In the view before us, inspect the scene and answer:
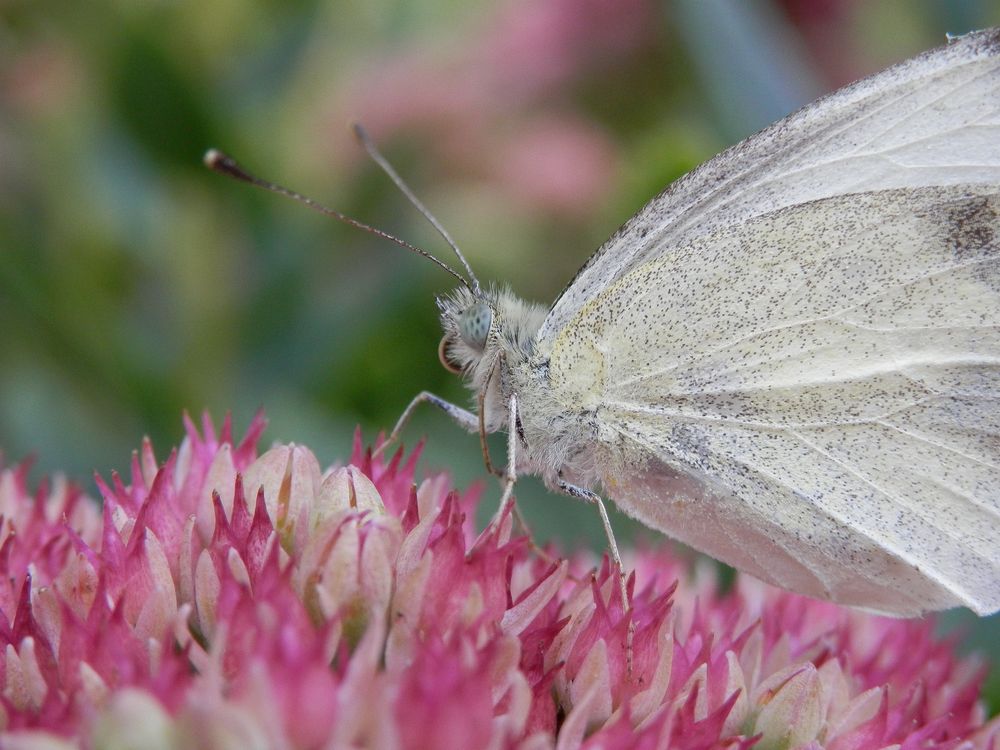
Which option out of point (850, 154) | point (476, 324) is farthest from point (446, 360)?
point (850, 154)

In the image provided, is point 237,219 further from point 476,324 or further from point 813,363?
point 813,363

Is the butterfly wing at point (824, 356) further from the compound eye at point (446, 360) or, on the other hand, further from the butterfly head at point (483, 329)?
the compound eye at point (446, 360)

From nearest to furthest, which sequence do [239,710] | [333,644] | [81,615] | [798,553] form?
[239,710], [333,644], [81,615], [798,553]

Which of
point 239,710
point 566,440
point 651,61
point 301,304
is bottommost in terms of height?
point 239,710

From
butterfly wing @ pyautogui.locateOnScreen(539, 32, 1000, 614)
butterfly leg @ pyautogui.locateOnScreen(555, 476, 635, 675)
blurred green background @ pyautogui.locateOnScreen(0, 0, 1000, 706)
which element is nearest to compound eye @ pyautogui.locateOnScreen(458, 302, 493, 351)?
butterfly wing @ pyautogui.locateOnScreen(539, 32, 1000, 614)

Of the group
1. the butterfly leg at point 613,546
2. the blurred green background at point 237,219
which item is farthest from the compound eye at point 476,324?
the blurred green background at point 237,219

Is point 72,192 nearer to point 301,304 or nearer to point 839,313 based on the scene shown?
point 301,304

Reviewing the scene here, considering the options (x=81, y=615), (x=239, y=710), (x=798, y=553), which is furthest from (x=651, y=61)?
(x=239, y=710)

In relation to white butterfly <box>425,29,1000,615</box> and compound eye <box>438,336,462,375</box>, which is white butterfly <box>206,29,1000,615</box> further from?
compound eye <box>438,336,462,375</box>
